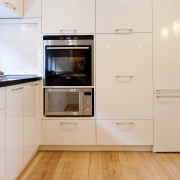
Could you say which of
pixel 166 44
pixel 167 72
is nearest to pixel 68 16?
pixel 166 44

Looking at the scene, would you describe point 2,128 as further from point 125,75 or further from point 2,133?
point 125,75

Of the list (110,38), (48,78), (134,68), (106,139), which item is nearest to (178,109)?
(134,68)

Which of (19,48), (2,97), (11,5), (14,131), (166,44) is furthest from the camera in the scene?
(19,48)

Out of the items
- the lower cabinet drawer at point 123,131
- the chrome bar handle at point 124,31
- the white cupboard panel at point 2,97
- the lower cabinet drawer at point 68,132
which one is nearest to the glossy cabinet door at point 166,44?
the chrome bar handle at point 124,31

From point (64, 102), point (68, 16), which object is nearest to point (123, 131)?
point (64, 102)

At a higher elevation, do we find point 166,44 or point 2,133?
point 166,44

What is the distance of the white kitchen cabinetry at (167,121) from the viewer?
302 cm

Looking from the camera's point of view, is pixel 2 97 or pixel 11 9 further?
pixel 11 9

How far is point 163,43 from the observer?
300 cm

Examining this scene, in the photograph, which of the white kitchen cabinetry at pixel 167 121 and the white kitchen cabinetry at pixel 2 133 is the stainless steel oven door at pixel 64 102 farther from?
the white kitchen cabinetry at pixel 2 133

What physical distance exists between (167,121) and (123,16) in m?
1.33

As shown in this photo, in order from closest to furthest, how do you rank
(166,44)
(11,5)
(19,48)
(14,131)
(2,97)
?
(2,97) < (14,131) < (11,5) < (166,44) < (19,48)

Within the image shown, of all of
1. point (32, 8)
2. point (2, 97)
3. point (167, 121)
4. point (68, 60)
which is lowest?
point (167, 121)

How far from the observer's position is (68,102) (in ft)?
10.1
